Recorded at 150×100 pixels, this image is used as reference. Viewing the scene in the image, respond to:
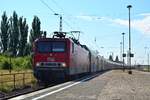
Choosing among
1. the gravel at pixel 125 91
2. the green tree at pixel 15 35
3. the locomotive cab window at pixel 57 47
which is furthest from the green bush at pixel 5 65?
the gravel at pixel 125 91

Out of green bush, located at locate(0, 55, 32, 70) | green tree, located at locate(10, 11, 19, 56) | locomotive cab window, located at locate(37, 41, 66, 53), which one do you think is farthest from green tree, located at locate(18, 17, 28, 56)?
locomotive cab window, located at locate(37, 41, 66, 53)

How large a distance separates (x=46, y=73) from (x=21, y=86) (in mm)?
3700

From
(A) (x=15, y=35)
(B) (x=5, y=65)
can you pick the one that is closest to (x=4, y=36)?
→ (A) (x=15, y=35)

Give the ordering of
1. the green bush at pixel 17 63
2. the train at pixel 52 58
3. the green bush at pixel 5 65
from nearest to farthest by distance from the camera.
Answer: the train at pixel 52 58 → the green bush at pixel 5 65 → the green bush at pixel 17 63

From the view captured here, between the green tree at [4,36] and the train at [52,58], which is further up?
the green tree at [4,36]

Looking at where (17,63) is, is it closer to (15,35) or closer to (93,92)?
(15,35)

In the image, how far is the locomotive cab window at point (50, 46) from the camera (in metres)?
33.0

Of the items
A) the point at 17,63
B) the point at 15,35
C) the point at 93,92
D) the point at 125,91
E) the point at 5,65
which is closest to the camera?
the point at 93,92

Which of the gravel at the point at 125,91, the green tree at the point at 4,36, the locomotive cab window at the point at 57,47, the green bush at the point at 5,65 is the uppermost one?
the green tree at the point at 4,36

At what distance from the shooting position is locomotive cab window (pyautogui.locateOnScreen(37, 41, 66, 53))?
33.0 m

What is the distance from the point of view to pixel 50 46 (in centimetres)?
3312

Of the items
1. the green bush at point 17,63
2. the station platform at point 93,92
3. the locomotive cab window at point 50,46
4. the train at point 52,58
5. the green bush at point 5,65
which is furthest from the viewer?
the green bush at point 17,63

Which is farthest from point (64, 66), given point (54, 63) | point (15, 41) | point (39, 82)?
point (15, 41)

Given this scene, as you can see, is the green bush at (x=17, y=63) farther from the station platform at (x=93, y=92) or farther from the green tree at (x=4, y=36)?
the station platform at (x=93, y=92)
